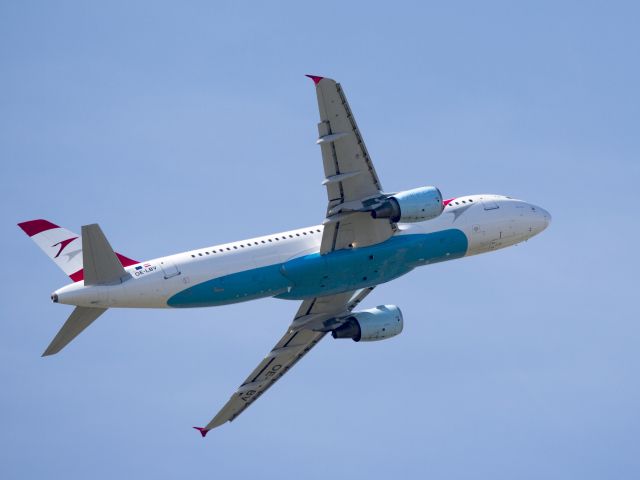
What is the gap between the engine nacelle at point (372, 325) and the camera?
71.5 meters

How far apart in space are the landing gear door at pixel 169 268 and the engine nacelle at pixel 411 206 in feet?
32.0

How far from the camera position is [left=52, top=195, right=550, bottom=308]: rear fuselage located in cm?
6200

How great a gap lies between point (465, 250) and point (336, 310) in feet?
27.4

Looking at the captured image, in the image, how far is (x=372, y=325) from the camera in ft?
235

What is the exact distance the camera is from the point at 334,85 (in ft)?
194

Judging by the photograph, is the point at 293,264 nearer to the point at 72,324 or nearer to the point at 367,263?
the point at 367,263

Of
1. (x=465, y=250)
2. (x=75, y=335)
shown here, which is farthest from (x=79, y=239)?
(x=465, y=250)

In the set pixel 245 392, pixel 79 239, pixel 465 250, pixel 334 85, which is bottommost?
pixel 245 392

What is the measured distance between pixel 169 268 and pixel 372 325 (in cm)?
1370

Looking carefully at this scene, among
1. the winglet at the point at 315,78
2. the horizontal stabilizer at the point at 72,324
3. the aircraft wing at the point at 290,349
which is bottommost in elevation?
the aircraft wing at the point at 290,349

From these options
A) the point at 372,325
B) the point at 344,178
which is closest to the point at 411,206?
the point at 344,178

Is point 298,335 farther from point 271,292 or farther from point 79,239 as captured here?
point 79,239

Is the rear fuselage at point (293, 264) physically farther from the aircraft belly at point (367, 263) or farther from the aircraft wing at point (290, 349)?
the aircraft wing at point (290, 349)

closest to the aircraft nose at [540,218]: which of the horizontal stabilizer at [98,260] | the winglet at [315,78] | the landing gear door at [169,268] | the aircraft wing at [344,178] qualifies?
the aircraft wing at [344,178]
